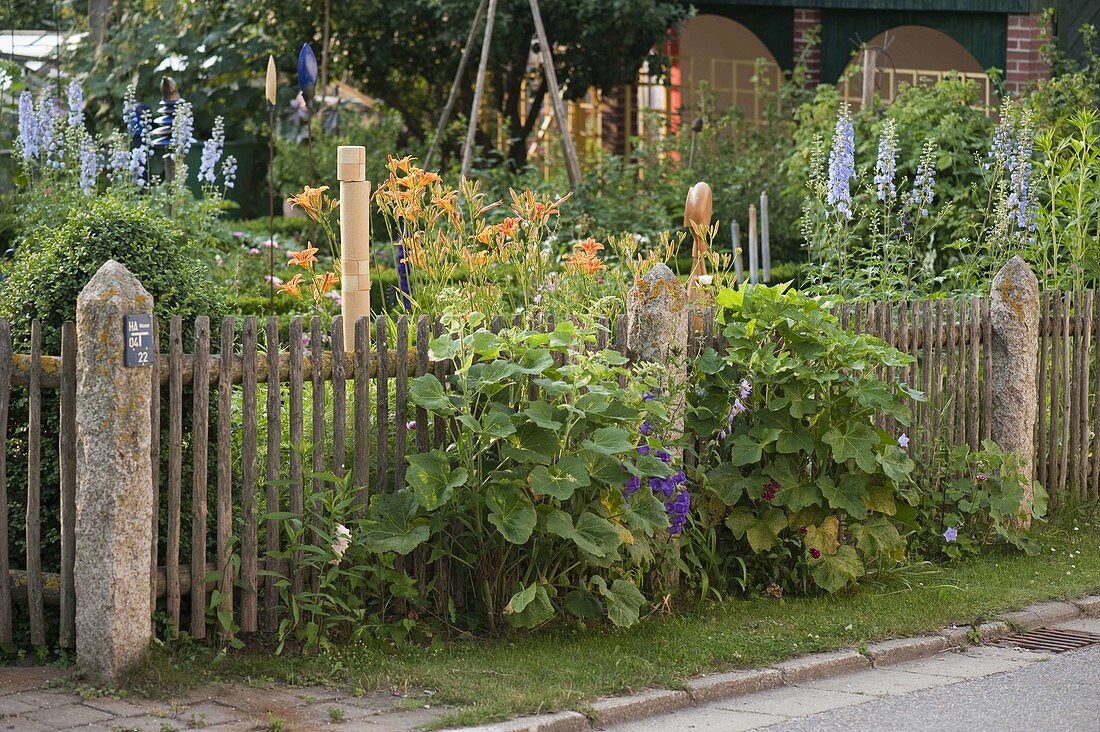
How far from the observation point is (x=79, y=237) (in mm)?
5164

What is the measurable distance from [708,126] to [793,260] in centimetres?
289

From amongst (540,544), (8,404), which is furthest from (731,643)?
(8,404)

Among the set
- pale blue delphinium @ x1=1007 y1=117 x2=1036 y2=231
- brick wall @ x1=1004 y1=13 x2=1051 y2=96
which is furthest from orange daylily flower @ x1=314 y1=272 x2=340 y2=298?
brick wall @ x1=1004 y1=13 x2=1051 y2=96

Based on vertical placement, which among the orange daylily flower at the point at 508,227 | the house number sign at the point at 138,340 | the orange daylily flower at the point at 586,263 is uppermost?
the orange daylily flower at the point at 508,227

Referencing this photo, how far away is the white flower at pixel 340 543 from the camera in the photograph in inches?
201

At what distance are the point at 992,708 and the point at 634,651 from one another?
125cm

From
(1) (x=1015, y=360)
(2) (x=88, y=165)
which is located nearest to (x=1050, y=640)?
(1) (x=1015, y=360)

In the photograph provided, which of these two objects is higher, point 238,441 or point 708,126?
point 708,126

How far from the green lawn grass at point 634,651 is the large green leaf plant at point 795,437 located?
255 millimetres

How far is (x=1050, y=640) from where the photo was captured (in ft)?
18.9

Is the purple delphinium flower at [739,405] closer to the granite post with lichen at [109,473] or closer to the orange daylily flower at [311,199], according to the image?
the orange daylily flower at [311,199]

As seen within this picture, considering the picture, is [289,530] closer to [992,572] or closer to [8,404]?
[8,404]

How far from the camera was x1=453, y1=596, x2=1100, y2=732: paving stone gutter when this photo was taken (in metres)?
4.50

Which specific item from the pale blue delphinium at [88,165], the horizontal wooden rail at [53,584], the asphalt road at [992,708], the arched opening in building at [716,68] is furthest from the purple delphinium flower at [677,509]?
the arched opening in building at [716,68]
